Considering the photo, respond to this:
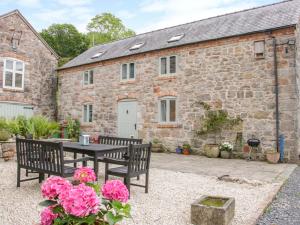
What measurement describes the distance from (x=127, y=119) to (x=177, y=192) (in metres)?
8.89

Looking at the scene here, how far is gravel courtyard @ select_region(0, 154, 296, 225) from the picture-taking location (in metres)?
3.81

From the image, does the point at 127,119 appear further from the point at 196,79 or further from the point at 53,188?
the point at 53,188

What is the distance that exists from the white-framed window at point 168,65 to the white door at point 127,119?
2205 millimetres

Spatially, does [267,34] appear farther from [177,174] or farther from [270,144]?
[177,174]

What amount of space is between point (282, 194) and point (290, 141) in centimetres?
456

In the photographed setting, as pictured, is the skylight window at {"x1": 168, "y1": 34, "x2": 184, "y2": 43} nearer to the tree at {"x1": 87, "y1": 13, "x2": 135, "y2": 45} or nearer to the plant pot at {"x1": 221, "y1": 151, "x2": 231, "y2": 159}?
the plant pot at {"x1": 221, "y1": 151, "x2": 231, "y2": 159}

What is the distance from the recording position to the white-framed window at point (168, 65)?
12484mm

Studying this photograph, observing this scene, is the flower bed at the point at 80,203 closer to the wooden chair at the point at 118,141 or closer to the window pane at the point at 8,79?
the wooden chair at the point at 118,141

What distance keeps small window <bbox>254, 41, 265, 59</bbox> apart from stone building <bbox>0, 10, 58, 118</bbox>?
513 inches

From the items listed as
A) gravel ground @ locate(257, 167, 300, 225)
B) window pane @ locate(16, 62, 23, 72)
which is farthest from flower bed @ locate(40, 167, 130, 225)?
window pane @ locate(16, 62, 23, 72)

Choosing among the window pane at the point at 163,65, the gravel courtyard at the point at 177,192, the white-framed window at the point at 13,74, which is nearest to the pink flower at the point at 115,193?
the gravel courtyard at the point at 177,192

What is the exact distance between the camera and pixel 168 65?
1265cm

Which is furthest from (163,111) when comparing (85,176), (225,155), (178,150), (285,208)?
(85,176)

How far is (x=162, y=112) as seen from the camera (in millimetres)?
12695
